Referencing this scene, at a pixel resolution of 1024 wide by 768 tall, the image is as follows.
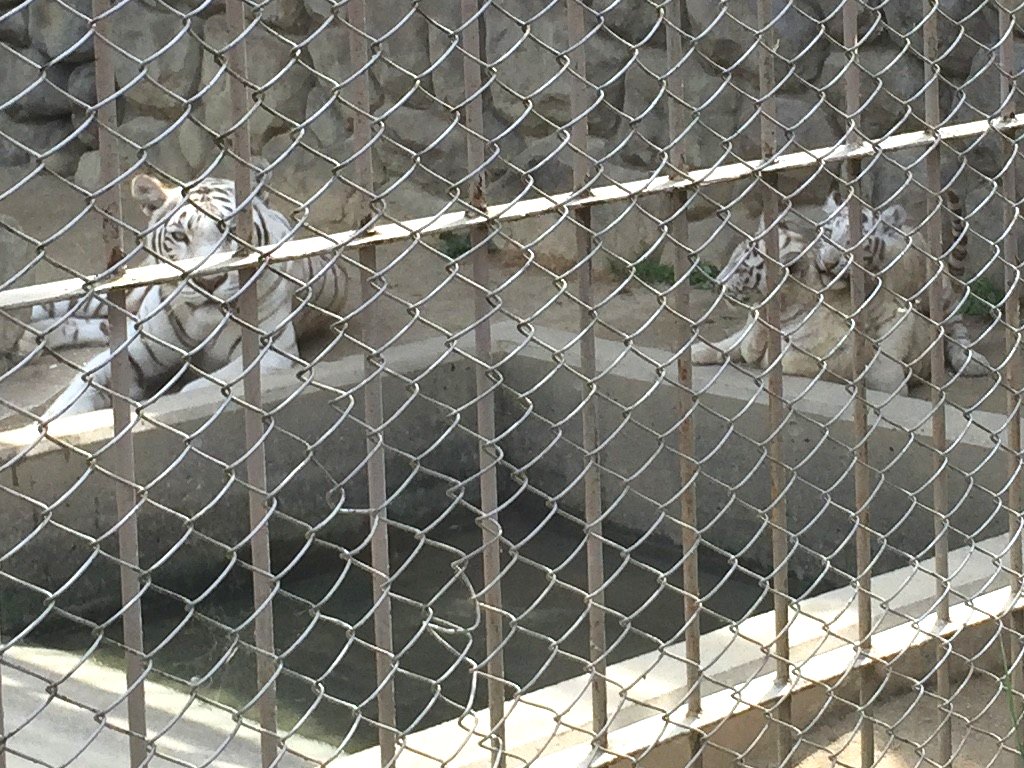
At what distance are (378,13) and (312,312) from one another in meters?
2.20

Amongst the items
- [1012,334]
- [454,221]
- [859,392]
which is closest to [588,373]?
[454,221]

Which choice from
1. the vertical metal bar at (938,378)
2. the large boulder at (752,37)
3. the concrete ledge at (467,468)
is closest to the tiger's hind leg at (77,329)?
the concrete ledge at (467,468)

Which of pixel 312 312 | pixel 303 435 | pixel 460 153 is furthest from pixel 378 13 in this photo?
pixel 303 435

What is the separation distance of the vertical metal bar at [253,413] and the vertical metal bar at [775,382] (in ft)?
2.93

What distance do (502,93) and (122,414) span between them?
6.14 metres

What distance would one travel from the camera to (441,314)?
6402mm

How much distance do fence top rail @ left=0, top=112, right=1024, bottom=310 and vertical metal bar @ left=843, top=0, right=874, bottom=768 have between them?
0.06m

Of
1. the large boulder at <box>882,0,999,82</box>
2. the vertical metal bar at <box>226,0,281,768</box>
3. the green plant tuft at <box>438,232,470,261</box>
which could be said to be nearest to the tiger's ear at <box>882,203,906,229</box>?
the large boulder at <box>882,0,999,82</box>

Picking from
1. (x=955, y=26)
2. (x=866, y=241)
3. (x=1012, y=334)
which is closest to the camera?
(x=1012, y=334)

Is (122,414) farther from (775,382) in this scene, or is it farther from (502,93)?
(502,93)

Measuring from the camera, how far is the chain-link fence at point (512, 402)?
84.0 inches

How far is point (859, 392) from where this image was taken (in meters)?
2.70

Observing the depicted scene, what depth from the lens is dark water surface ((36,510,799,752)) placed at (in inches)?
170

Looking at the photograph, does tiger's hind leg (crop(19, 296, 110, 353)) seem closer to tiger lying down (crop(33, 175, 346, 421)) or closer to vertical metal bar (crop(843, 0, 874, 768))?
tiger lying down (crop(33, 175, 346, 421))
